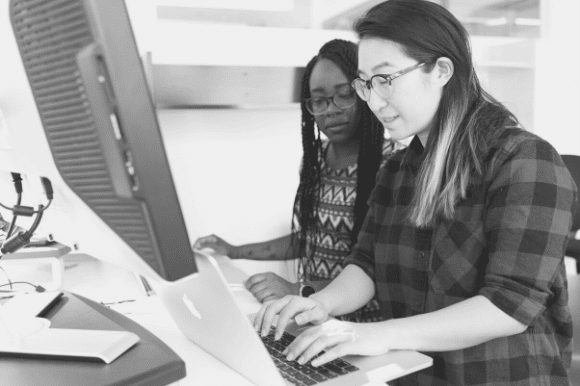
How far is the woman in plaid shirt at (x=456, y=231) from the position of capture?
2.85ft

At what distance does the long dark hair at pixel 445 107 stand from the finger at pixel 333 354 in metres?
0.37

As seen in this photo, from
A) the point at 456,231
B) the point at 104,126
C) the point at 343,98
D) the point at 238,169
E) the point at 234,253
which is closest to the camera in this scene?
the point at 104,126

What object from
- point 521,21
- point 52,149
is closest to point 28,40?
point 52,149

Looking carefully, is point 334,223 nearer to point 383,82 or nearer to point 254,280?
point 254,280

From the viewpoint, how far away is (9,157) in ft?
2.19

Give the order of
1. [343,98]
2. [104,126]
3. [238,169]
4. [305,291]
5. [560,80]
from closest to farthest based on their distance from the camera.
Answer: [104,126] → [305,291] → [343,98] → [238,169] → [560,80]

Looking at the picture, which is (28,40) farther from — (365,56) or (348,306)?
(348,306)

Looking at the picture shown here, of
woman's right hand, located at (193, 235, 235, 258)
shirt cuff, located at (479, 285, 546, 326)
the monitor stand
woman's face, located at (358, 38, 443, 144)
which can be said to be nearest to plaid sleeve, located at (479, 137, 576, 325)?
shirt cuff, located at (479, 285, 546, 326)

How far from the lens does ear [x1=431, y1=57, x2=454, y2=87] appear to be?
1.03 metres

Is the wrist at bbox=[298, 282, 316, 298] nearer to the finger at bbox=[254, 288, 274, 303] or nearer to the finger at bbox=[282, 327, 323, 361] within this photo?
the finger at bbox=[254, 288, 274, 303]

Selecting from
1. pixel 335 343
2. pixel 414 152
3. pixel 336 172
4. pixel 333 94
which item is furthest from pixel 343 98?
pixel 335 343

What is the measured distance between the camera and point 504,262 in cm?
88

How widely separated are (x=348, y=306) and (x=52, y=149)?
2.37ft

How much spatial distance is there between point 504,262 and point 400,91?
0.35 metres
